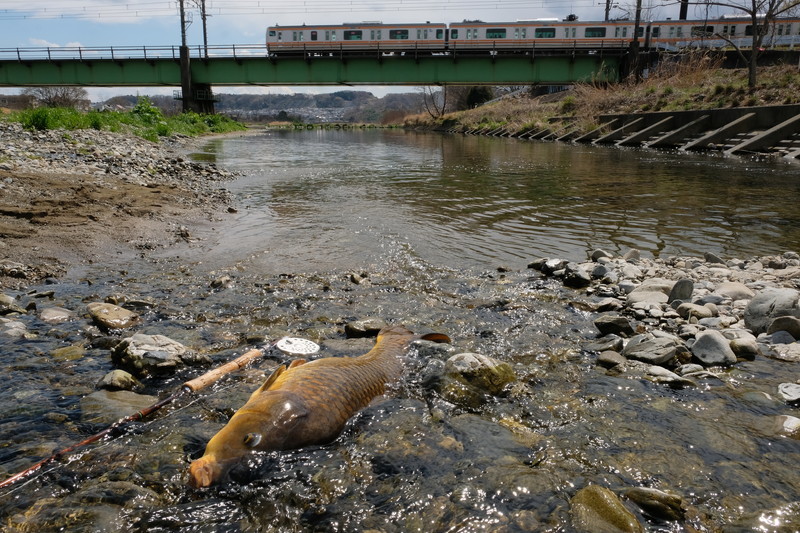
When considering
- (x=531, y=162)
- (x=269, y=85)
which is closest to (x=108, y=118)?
(x=531, y=162)

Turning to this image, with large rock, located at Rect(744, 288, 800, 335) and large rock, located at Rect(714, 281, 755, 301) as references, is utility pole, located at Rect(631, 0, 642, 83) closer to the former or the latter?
large rock, located at Rect(714, 281, 755, 301)

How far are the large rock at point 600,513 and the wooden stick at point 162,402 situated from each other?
98.2 inches

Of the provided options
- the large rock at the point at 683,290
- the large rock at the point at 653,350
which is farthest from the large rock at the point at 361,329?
the large rock at the point at 683,290

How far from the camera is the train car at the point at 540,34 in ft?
152

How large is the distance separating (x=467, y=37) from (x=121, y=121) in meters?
32.6

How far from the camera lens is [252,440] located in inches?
105

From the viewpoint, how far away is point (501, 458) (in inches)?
115

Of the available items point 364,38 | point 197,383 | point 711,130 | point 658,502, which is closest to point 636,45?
point 711,130

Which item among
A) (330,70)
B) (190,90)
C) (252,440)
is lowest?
(252,440)

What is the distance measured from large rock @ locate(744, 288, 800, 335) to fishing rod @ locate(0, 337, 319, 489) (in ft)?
13.1

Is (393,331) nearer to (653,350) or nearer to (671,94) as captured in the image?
(653,350)

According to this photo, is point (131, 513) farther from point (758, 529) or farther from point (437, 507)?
point (758, 529)

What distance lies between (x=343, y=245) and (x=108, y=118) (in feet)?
73.6

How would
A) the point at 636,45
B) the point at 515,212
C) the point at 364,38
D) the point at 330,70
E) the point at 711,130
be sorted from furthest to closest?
1. the point at 364,38
2. the point at 330,70
3. the point at 636,45
4. the point at 711,130
5. the point at 515,212
